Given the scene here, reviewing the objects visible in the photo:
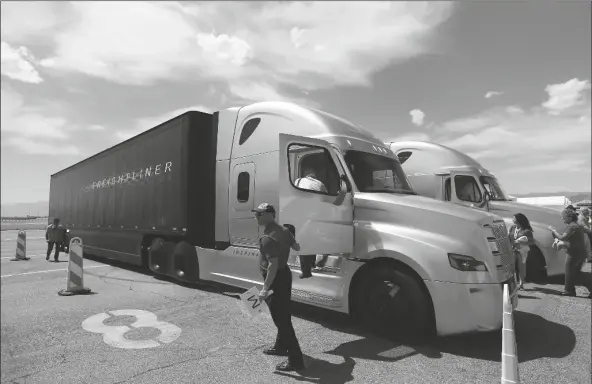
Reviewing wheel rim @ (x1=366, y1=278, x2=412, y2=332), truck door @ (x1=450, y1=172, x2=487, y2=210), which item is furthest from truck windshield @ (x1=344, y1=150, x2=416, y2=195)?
truck door @ (x1=450, y1=172, x2=487, y2=210)

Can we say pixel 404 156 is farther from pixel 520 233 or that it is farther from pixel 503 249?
pixel 503 249

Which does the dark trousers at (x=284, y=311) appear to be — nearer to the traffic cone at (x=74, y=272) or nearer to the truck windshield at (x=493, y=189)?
the traffic cone at (x=74, y=272)

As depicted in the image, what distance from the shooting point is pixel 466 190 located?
9.77 metres

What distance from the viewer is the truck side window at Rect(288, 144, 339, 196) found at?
4.85 metres

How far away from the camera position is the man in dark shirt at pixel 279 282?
3661 millimetres

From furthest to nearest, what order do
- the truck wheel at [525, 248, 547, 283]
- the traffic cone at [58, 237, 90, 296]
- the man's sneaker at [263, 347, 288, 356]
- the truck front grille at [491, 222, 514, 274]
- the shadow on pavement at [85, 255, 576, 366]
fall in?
the truck wheel at [525, 248, 547, 283] < the traffic cone at [58, 237, 90, 296] < the truck front grille at [491, 222, 514, 274] < the man's sneaker at [263, 347, 288, 356] < the shadow on pavement at [85, 255, 576, 366]

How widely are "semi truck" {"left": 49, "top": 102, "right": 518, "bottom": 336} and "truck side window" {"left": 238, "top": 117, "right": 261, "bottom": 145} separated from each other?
3 centimetres

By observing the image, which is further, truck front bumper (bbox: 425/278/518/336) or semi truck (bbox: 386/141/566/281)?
semi truck (bbox: 386/141/566/281)

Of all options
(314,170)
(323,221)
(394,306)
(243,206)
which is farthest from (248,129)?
(394,306)

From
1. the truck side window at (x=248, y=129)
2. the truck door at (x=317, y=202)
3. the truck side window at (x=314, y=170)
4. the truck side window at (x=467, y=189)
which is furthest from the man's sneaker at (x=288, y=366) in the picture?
the truck side window at (x=467, y=189)

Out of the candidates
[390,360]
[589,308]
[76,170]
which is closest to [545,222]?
[589,308]

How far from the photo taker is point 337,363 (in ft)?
12.9

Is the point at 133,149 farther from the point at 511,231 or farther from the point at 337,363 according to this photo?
the point at 511,231

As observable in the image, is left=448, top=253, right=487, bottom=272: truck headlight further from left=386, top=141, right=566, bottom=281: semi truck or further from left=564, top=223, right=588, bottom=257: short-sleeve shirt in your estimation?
left=386, top=141, right=566, bottom=281: semi truck
